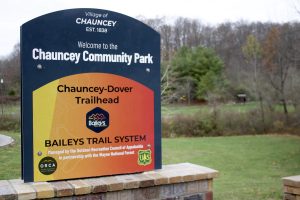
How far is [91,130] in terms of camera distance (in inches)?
141

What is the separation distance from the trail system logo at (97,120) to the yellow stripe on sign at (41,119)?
34cm

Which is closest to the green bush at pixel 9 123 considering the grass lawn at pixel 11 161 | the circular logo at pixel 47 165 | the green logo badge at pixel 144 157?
the grass lawn at pixel 11 161

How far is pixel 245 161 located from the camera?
1375cm

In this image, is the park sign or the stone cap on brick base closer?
the stone cap on brick base

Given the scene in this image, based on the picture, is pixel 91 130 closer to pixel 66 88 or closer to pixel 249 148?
pixel 66 88

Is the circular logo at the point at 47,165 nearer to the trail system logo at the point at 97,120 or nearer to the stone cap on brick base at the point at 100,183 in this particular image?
the stone cap on brick base at the point at 100,183

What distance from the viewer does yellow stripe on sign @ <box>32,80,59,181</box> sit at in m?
3.34

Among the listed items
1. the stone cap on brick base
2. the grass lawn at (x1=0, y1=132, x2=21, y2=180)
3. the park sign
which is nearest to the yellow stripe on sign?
the park sign

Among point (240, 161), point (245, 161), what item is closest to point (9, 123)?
point (240, 161)

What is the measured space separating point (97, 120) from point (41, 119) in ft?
1.65

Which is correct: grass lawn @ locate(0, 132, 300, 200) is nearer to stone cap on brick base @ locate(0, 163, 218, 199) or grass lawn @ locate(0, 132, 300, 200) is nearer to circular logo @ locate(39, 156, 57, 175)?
stone cap on brick base @ locate(0, 163, 218, 199)

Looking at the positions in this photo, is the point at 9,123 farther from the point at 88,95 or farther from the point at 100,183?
the point at 100,183

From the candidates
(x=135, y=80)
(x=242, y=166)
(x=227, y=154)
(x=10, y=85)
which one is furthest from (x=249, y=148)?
(x=135, y=80)

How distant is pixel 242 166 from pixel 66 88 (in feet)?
32.8
